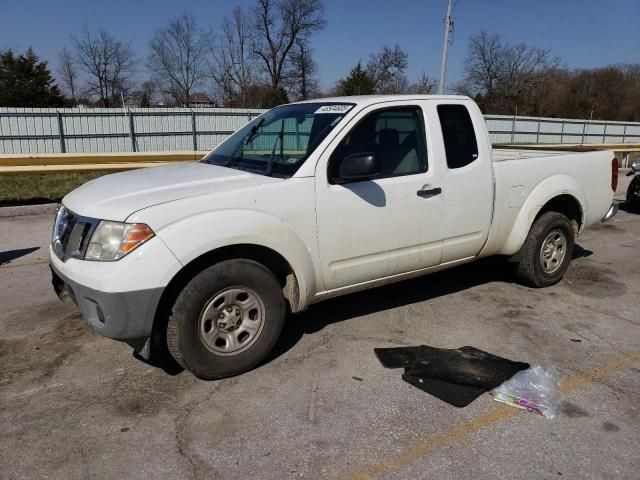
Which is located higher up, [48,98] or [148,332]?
[48,98]

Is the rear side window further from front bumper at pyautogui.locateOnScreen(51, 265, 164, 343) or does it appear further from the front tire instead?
front bumper at pyautogui.locateOnScreen(51, 265, 164, 343)

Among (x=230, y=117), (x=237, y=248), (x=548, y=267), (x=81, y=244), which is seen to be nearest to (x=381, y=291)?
(x=548, y=267)

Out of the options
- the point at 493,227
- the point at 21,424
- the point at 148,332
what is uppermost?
the point at 493,227

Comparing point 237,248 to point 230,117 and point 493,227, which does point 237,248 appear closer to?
point 493,227

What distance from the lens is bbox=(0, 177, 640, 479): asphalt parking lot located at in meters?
2.70

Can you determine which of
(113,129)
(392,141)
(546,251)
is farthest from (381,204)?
(113,129)

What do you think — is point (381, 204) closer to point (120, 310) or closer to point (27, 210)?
point (120, 310)

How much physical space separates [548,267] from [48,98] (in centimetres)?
4446

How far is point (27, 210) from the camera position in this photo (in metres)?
9.26

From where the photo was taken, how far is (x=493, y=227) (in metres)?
4.75

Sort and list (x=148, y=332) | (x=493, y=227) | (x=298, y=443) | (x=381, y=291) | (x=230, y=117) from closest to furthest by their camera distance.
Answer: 1. (x=298, y=443)
2. (x=148, y=332)
3. (x=493, y=227)
4. (x=381, y=291)
5. (x=230, y=117)

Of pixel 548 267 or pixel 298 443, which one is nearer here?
pixel 298 443

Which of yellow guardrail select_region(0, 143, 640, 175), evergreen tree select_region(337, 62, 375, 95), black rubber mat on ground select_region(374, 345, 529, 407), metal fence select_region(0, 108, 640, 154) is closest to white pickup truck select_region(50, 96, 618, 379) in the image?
black rubber mat on ground select_region(374, 345, 529, 407)

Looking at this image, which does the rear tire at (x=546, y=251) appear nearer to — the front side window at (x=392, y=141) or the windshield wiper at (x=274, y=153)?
the front side window at (x=392, y=141)
